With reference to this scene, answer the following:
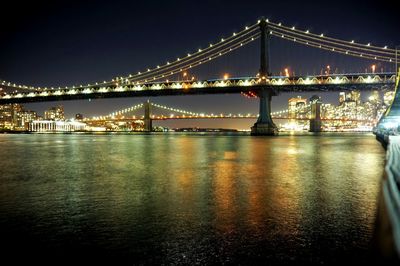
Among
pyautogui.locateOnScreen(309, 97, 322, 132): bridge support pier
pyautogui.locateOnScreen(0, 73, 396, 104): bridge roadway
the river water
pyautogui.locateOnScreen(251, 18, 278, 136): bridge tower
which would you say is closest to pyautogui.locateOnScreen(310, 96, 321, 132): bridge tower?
pyautogui.locateOnScreen(309, 97, 322, 132): bridge support pier

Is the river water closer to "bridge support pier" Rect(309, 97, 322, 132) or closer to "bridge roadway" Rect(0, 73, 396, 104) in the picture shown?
"bridge roadway" Rect(0, 73, 396, 104)

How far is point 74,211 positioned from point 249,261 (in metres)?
3.69

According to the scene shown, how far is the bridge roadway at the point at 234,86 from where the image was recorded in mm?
60625

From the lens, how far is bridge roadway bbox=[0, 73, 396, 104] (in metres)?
60.6

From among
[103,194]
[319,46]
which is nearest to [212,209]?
[103,194]

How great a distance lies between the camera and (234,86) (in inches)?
2517

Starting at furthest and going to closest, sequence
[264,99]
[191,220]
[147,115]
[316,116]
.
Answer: [316,116] → [147,115] → [264,99] → [191,220]

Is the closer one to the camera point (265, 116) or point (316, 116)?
point (265, 116)

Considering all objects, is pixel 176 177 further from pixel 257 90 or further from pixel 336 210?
pixel 257 90

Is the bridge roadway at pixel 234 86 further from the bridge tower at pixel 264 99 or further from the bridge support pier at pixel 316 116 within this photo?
the bridge support pier at pixel 316 116

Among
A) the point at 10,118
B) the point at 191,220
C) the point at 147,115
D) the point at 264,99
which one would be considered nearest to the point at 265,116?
the point at 264,99

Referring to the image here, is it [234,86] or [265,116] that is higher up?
[234,86]

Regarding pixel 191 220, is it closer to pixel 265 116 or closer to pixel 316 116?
pixel 265 116

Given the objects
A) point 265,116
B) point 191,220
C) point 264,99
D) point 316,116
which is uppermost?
point 264,99
